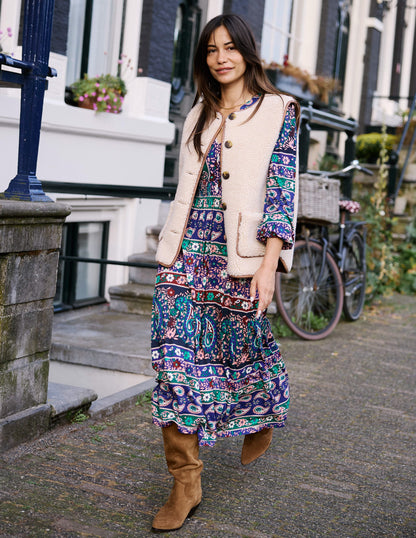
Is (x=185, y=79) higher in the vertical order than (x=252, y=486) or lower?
higher

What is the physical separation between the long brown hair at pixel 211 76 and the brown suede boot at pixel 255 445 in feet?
3.84

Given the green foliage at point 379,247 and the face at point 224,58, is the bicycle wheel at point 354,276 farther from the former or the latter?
the face at point 224,58

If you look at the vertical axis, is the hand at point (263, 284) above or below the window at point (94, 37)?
below

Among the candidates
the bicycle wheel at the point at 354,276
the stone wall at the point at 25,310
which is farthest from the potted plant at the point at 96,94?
the stone wall at the point at 25,310

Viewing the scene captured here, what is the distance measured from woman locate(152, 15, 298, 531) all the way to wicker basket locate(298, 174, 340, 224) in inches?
115

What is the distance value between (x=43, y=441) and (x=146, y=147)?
389 cm

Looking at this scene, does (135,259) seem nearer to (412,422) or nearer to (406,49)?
(412,422)

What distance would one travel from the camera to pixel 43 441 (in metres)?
3.35

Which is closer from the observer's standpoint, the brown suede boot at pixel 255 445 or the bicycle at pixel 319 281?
the brown suede boot at pixel 255 445

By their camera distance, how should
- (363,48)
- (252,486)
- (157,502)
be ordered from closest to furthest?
(157,502)
(252,486)
(363,48)

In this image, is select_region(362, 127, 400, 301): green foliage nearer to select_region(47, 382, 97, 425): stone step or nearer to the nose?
select_region(47, 382, 97, 425): stone step

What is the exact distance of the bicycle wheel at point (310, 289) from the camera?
19.2 feet

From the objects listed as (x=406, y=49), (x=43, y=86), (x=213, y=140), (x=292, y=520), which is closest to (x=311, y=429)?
(x=292, y=520)

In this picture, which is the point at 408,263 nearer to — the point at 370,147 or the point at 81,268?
the point at 370,147
